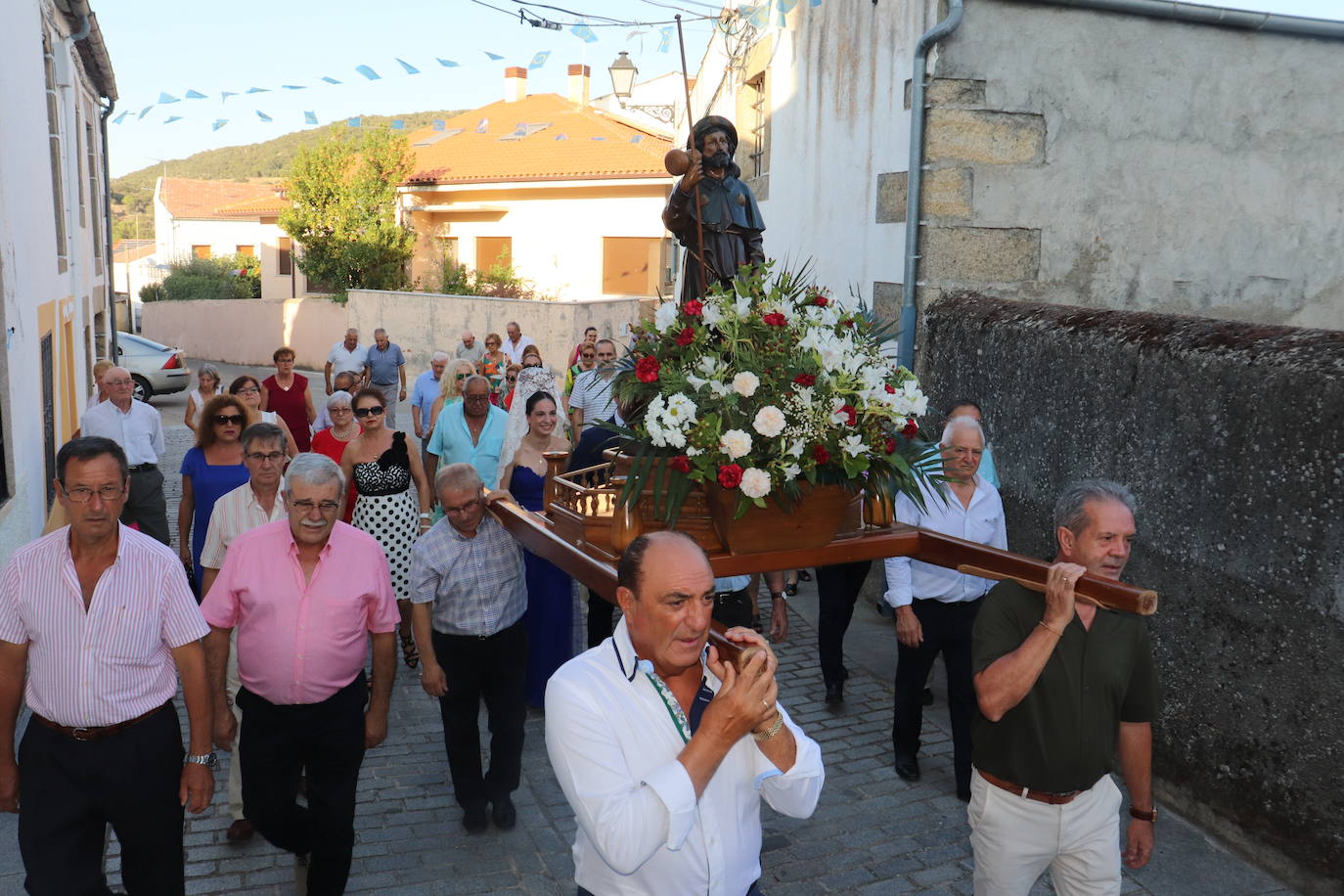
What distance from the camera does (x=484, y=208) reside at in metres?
29.2

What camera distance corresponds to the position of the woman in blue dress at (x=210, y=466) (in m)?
6.54

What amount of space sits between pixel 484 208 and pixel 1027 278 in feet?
74.5

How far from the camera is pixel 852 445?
3410mm

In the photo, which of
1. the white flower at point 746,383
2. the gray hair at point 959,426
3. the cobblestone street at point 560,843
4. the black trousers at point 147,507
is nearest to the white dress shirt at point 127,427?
the black trousers at point 147,507

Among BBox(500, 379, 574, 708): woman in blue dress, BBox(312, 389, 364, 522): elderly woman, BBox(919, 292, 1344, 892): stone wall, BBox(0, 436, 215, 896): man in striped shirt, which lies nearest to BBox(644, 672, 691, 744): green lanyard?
BBox(0, 436, 215, 896): man in striped shirt

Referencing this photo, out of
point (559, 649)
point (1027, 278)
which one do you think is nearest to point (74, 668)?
point (559, 649)

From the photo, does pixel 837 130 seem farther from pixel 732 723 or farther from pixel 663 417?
pixel 732 723

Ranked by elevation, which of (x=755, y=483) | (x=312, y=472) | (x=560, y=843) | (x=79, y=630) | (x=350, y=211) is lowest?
(x=560, y=843)

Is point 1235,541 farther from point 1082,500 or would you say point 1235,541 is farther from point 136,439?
point 136,439

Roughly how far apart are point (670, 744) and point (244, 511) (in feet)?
11.5

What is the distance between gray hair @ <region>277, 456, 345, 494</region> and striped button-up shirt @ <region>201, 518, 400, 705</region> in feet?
0.64

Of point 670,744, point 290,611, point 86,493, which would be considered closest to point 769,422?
point 670,744

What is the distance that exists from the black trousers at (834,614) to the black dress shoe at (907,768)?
98cm

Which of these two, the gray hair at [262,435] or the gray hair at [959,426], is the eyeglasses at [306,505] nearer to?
the gray hair at [262,435]
